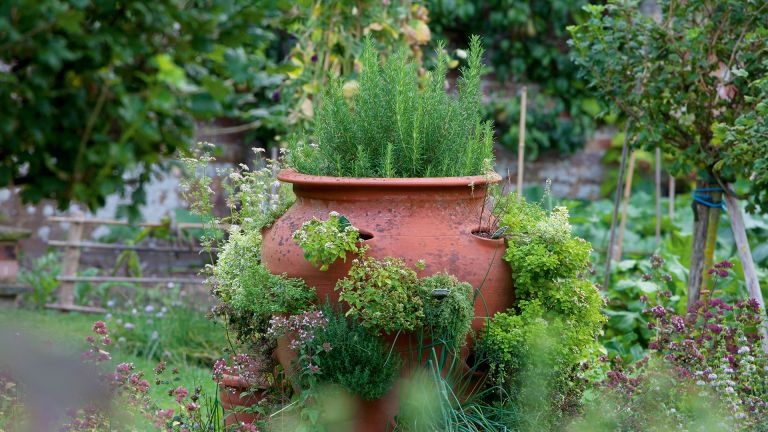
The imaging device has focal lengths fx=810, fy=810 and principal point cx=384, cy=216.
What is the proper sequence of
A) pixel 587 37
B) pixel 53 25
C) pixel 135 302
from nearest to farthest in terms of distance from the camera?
pixel 53 25 → pixel 587 37 → pixel 135 302

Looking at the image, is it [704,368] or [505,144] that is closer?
[704,368]

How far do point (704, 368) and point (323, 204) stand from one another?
1.47m

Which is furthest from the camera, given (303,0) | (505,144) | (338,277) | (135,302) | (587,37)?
(505,144)

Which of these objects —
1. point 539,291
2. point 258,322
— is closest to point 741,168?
point 539,291

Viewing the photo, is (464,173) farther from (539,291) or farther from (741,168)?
(741,168)

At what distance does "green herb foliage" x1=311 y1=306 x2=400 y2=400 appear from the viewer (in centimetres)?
245

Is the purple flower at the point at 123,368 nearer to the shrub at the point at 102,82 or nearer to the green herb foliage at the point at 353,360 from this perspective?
the green herb foliage at the point at 353,360

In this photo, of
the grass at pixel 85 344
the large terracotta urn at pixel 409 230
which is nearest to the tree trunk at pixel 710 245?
the large terracotta urn at pixel 409 230

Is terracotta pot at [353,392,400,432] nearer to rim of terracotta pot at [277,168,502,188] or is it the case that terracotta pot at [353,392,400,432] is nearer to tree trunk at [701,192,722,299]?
rim of terracotta pot at [277,168,502,188]

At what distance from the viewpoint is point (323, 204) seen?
270cm

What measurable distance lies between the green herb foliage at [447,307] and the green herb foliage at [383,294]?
29mm

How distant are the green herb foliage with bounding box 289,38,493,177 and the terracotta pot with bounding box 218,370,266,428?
77 cm

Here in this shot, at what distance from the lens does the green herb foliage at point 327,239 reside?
2.45 m

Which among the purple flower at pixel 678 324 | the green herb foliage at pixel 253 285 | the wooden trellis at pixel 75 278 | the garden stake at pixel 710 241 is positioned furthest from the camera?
the wooden trellis at pixel 75 278
